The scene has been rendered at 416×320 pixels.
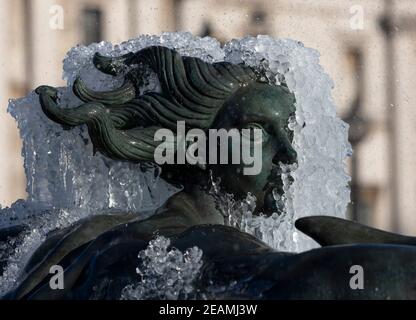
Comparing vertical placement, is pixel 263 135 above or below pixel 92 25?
below

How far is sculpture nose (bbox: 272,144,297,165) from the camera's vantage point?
338cm

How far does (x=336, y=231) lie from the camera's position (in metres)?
2.91

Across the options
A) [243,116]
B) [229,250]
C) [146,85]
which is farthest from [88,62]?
[229,250]

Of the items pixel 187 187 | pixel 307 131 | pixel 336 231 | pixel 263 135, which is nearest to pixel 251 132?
pixel 263 135

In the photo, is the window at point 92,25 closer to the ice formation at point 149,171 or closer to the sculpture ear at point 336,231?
the ice formation at point 149,171

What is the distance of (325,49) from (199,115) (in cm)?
1436

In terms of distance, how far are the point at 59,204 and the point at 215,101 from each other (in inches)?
27.0

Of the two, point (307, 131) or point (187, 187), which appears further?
point (307, 131)

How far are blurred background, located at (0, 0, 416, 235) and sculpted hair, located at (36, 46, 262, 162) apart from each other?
33.2ft

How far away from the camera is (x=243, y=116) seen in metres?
3.38

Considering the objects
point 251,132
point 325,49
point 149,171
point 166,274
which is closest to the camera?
point 166,274

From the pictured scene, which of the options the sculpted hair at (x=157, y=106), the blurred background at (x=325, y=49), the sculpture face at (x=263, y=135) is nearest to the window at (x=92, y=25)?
the blurred background at (x=325, y=49)

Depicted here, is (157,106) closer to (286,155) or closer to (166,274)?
(286,155)
